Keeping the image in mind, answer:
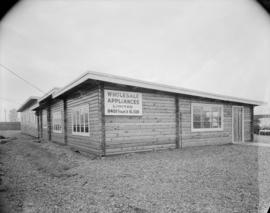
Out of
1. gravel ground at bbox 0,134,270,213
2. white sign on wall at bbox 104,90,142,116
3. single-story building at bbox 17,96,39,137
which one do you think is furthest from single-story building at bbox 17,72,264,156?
single-story building at bbox 17,96,39,137

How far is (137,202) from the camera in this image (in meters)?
3.03

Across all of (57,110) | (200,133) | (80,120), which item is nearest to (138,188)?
(80,120)

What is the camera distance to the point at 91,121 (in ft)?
25.1

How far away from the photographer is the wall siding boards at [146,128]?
283 inches

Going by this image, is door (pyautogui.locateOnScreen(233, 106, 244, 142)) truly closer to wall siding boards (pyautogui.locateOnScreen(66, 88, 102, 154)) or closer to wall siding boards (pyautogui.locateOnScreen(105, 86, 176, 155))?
wall siding boards (pyautogui.locateOnScreen(105, 86, 176, 155))

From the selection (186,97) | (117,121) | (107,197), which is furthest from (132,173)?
(186,97)

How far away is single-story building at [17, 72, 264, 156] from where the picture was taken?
7090 millimetres

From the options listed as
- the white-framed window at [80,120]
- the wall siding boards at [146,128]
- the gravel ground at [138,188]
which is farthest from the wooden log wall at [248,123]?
the white-framed window at [80,120]

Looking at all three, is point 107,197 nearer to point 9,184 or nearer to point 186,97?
point 9,184

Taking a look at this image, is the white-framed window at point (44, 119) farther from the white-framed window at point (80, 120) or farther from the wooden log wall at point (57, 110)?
the white-framed window at point (80, 120)

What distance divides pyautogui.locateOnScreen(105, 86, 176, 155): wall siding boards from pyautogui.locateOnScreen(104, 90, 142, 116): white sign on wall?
7.5 inches

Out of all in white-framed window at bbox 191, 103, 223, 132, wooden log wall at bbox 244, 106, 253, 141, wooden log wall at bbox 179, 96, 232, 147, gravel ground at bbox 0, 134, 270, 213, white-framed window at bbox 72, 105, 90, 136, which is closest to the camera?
gravel ground at bbox 0, 134, 270, 213

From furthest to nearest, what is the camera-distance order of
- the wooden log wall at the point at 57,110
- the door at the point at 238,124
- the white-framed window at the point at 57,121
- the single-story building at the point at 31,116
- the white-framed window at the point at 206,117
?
the single-story building at the point at 31,116
the white-framed window at the point at 57,121
the door at the point at 238,124
the wooden log wall at the point at 57,110
the white-framed window at the point at 206,117

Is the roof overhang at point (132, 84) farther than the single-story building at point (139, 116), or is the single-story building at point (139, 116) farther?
the single-story building at point (139, 116)
